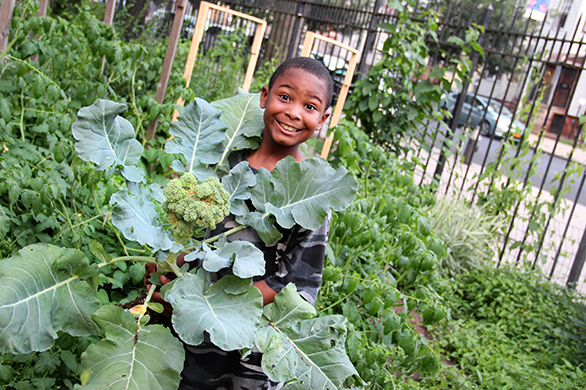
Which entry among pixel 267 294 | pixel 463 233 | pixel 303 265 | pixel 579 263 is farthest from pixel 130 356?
pixel 579 263

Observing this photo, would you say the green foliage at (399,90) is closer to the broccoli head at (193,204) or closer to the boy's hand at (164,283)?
the boy's hand at (164,283)

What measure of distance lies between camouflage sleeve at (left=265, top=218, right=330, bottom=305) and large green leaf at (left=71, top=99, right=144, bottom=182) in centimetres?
53

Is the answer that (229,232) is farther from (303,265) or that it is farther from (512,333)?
(512,333)

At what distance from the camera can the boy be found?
154cm

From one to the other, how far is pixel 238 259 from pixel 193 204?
0.20 meters

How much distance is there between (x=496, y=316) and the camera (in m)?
4.17

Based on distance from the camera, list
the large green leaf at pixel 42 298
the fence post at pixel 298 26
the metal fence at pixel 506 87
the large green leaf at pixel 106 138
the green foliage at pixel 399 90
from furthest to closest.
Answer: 1. the fence post at pixel 298 26
2. the green foliage at pixel 399 90
3. the metal fence at pixel 506 87
4. the large green leaf at pixel 106 138
5. the large green leaf at pixel 42 298

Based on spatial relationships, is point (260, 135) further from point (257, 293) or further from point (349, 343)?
point (349, 343)

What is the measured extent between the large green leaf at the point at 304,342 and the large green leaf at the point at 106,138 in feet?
1.90

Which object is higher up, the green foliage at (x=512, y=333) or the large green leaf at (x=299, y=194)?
the large green leaf at (x=299, y=194)

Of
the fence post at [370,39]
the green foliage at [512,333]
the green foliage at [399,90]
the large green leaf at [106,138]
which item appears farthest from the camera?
the fence post at [370,39]

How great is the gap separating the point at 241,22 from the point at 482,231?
19.2 feet

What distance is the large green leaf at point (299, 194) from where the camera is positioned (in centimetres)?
148

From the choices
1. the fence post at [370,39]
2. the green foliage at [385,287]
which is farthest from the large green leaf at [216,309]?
the fence post at [370,39]
